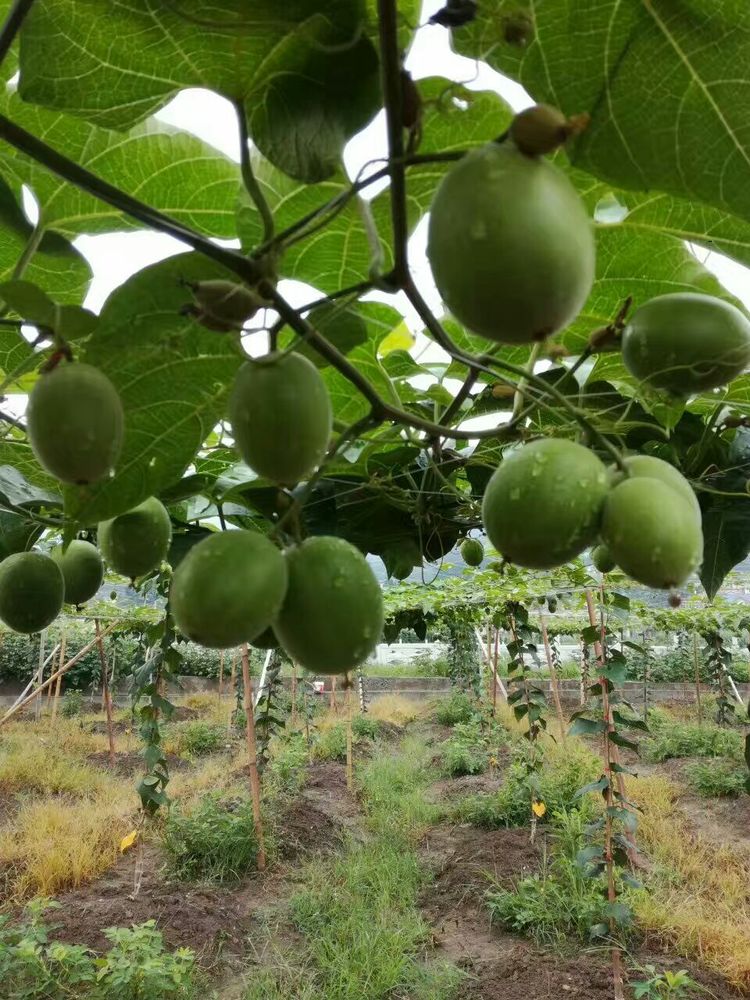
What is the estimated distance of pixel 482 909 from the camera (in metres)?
8.14

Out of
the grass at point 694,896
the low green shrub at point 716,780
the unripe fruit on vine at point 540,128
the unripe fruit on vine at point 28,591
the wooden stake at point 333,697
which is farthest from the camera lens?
the wooden stake at point 333,697

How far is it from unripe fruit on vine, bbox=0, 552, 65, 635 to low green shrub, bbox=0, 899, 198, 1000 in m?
5.70

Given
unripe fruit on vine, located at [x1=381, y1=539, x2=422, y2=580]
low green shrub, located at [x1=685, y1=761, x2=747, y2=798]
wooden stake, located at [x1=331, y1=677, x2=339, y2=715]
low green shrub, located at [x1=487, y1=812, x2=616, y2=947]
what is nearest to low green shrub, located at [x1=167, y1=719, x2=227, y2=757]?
wooden stake, located at [x1=331, y1=677, x2=339, y2=715]

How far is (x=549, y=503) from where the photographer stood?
31.0 inches

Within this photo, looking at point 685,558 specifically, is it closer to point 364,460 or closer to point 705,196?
point 705,196

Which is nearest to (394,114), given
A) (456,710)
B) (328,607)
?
(328,607)

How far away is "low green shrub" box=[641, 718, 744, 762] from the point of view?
527 inches

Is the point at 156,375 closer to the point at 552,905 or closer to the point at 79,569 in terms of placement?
the point at 79,569

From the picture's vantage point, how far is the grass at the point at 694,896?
696 cm

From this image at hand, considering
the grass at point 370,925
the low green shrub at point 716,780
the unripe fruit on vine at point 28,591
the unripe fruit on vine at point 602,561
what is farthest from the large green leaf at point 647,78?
the low green shrub at point 716,780

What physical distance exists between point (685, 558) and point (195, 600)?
505mm

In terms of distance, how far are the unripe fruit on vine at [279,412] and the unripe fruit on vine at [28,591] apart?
0.82m

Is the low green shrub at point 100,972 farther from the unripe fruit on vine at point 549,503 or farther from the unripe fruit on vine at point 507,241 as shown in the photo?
the unripe fruit on vine at point 507,241

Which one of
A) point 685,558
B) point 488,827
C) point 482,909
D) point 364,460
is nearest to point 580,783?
point 488,827
